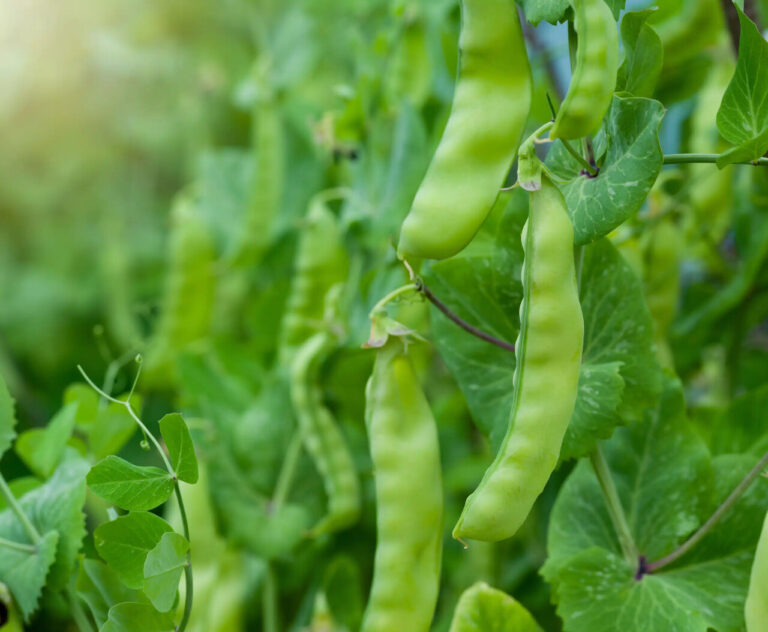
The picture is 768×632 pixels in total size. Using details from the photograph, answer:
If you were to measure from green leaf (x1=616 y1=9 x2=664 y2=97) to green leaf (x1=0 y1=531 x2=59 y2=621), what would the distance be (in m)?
0.36

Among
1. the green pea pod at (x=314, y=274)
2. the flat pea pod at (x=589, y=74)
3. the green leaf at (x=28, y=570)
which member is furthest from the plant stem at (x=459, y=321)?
the green pea pod at (x=314, y=274)

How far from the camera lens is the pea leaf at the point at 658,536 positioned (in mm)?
398

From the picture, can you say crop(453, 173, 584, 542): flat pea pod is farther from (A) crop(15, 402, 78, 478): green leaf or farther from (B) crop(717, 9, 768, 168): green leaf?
(A) crop(15, 402, 78, 478): green leaf

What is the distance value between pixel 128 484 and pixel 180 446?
0.09 ft

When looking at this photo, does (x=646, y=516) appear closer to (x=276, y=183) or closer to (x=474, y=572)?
(x=474, y=572)

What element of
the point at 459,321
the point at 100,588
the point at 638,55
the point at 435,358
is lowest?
the point at 435,358

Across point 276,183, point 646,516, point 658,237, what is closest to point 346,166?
point 276,183

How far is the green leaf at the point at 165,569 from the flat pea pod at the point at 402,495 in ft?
0.33

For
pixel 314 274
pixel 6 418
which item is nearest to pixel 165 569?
pixel 6 418

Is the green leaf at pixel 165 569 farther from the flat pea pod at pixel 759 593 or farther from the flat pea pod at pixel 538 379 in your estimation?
the flat pea pod at pixel 759 593

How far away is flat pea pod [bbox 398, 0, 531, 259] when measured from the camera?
0.34 metres

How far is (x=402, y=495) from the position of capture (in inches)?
16.2

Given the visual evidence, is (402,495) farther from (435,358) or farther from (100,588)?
(435,358)

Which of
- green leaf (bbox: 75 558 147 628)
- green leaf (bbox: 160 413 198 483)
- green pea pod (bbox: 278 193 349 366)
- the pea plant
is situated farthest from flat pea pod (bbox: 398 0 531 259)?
green pea pod (bbox: 278 193 349 366)
